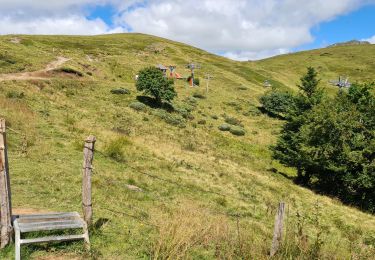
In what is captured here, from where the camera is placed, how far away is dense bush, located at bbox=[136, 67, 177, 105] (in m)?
55.6

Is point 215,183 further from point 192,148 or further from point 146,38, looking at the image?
point 146,38

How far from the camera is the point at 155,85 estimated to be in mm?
55250

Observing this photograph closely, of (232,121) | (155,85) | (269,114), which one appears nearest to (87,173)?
(155,85)

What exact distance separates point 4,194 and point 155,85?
47479mm

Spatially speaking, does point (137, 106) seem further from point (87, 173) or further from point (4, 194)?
point (4, 194)

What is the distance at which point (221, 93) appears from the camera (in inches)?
3127

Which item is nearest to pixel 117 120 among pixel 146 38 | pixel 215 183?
pixel 215 183

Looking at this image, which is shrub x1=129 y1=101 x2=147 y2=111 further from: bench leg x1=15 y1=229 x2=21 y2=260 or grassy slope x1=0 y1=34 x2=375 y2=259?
bench leg x1=15 y1=229 x2=21 y2=260

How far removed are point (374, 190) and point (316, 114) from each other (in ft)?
26.6

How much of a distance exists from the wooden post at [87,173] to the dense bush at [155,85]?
1824 inches

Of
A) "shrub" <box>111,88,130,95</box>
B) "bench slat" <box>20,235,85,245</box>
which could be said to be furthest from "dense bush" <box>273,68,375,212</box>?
"shrub" <box>111,88,130,95</box>

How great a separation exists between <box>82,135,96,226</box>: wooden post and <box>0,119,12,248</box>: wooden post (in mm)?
1639

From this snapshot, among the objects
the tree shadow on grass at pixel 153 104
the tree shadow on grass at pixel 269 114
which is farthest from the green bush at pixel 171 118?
the tree shadow on grass at pixel 269 114

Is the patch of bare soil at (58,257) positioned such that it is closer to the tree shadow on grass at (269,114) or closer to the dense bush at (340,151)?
the dense bush at (340,151)
